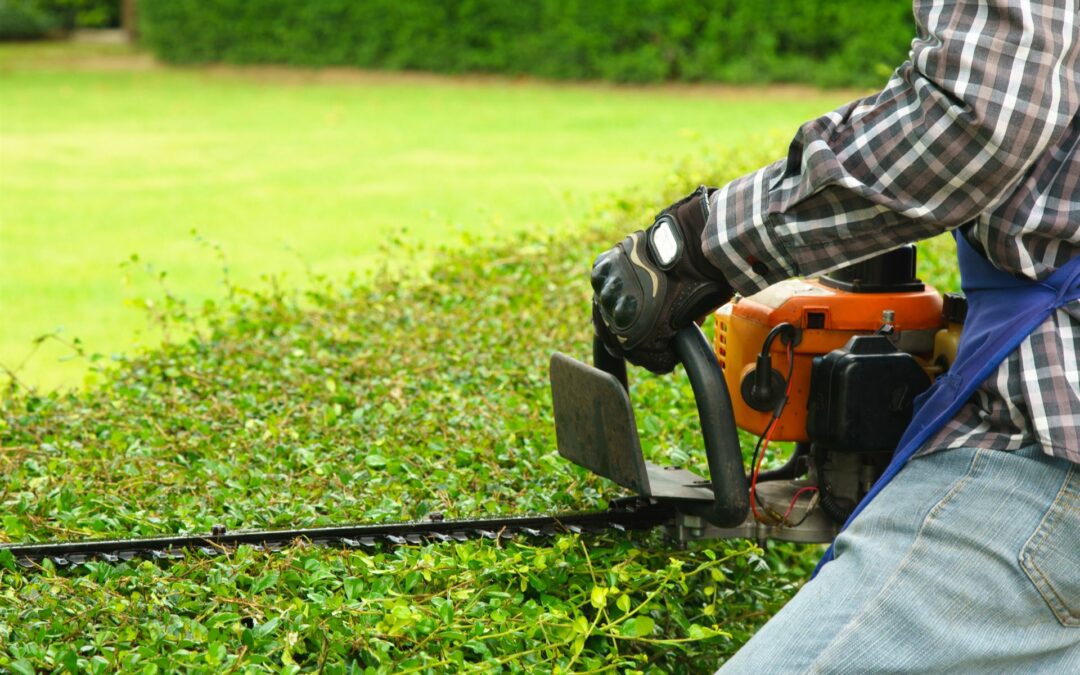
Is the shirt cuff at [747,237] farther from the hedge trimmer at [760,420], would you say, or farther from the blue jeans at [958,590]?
the blue jeans at [958,590]

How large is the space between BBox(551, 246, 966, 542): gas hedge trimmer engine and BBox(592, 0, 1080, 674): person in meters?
0.32

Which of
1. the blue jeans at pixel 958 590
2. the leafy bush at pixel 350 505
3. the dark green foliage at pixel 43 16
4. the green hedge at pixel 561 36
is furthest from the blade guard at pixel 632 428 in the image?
the dark green foliage at pixel 43 16

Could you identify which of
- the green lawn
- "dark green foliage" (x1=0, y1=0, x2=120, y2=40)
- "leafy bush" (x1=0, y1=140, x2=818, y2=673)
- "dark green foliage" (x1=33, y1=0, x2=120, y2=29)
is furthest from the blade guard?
"dark green foliage" (x1=33, y1=0, x2=120, y2=29)

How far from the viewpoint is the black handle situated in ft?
6.93

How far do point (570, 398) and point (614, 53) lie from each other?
58.7 ft

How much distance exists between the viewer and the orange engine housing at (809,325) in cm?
230

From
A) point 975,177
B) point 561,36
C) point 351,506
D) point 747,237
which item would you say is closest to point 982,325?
point 975,177

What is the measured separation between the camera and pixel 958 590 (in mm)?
1718

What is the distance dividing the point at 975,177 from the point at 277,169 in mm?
10642

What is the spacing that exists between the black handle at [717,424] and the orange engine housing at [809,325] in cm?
19

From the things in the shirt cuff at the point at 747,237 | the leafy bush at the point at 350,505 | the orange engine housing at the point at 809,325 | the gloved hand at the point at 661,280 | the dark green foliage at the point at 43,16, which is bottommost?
the dark green foliage at the point at 43,16

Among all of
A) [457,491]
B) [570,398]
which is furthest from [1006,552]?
[457,491]

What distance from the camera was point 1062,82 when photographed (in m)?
1.68

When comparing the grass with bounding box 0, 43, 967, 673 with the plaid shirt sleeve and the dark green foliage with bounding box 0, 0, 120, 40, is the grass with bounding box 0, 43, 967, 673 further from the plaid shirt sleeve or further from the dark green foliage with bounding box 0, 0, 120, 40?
the dark green foliage with bounding box 0, 0, 120, 40
